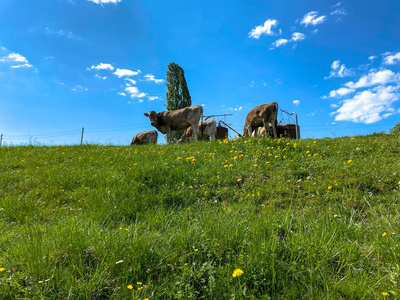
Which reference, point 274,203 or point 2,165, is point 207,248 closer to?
point 274,203

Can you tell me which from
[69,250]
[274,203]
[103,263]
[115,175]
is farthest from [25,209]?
[274,203]

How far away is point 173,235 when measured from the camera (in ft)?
9.64

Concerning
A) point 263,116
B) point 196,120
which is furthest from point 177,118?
point 263,116

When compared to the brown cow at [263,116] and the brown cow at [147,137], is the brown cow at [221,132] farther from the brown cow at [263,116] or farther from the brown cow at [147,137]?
the brown cow at [263,116]

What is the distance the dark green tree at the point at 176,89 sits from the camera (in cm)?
3838

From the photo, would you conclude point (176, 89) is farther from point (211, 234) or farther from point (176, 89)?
point (211, 234)

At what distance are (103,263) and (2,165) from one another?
26.7ft

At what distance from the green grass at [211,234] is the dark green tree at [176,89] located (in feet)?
110

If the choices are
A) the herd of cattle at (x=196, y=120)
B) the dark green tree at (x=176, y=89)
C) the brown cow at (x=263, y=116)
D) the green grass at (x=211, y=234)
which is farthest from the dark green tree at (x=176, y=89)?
the green grass at (x=211, y=234)

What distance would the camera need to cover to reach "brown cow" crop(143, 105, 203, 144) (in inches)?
645

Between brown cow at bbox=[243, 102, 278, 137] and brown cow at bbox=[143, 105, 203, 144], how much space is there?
3593 mm

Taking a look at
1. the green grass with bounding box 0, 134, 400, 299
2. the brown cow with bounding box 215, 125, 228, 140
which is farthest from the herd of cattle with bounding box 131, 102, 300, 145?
the green grass with bounding box 0, 134, 400, 299

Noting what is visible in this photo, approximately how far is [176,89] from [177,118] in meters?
24.2

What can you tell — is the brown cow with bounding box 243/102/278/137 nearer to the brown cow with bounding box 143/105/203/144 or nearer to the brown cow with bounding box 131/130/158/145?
the brown cow with bounding box 143/105/203/144
